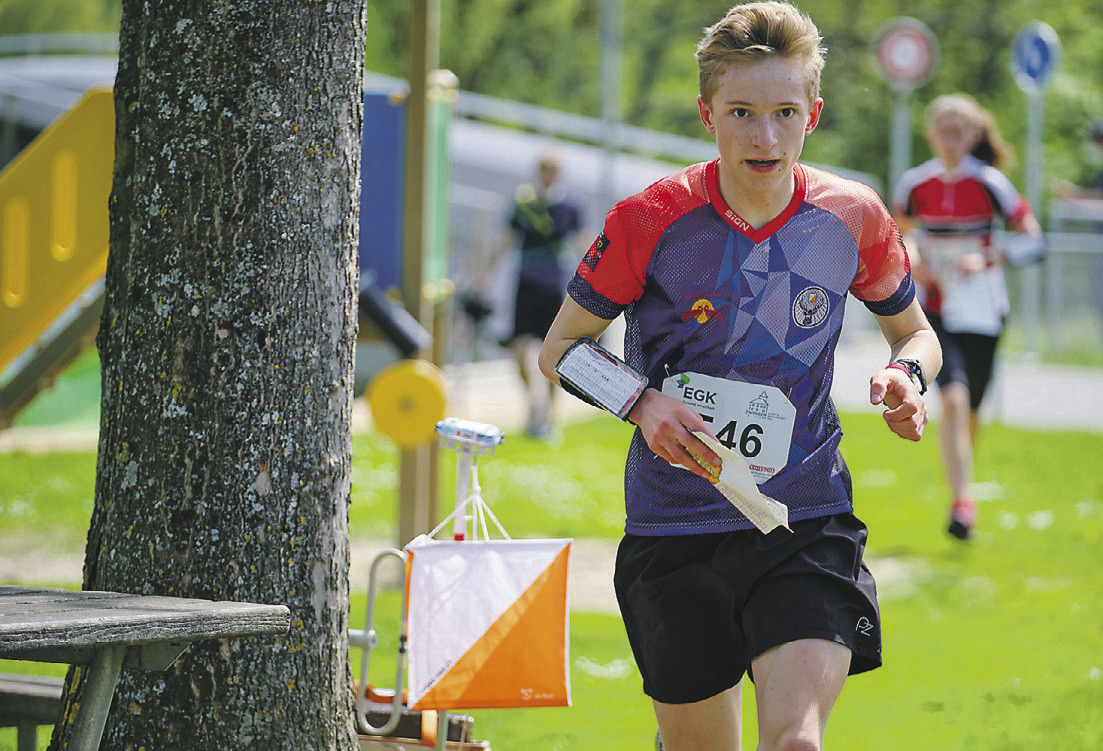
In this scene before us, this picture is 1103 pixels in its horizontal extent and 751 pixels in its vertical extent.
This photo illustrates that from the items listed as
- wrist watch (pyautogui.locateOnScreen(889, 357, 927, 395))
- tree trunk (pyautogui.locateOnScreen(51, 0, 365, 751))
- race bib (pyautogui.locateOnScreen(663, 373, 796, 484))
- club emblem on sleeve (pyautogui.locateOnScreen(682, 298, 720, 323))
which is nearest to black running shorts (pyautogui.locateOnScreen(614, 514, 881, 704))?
race bib (pyautogui.locateOnScreen(663, 373, 796, 484))

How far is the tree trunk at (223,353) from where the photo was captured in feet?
11.6

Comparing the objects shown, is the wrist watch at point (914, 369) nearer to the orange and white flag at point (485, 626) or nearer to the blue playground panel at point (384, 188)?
the orange and white flag at point (485, 626)

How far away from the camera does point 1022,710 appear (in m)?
5.33

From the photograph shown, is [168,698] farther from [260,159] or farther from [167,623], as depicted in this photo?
[260,159]

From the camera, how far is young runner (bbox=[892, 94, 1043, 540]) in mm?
8508

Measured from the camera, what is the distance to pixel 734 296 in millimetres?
3230

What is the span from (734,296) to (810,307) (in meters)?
0.17

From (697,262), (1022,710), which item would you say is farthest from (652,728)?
(697,262)

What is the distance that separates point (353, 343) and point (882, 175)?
46.7m

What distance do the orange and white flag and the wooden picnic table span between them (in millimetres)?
695

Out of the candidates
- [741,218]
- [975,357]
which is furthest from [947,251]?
[741,218]

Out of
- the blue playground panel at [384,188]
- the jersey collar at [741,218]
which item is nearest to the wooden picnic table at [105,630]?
the jersey collar at [741,218]

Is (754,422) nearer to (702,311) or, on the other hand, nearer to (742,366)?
(742,366)

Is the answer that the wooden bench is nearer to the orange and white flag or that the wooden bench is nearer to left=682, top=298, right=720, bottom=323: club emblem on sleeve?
the orange and white flag
